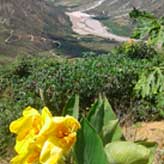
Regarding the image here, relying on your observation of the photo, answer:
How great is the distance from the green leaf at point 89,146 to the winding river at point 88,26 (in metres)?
146

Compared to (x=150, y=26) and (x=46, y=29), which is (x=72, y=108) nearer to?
(x=150, y=26)

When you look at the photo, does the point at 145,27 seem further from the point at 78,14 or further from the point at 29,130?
the point at 78,14

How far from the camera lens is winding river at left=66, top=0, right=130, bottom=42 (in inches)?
6138

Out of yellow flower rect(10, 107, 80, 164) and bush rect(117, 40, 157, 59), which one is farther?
bush rect(117, 40, 157, 59)

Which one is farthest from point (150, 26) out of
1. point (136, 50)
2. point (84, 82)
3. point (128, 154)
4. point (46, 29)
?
point (46, 29)

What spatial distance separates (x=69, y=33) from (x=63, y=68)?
501 ft

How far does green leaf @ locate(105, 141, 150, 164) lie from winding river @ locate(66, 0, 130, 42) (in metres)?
146

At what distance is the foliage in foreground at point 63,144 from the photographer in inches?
47.9

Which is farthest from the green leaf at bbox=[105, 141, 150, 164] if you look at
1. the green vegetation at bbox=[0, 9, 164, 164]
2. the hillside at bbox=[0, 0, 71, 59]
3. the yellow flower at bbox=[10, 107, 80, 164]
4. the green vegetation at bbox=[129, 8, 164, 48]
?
the hillside at bbox=[0, 0, 71, 59]

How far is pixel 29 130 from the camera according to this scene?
1268 millimetres

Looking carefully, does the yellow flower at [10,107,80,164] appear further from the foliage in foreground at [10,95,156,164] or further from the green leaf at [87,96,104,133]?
the green leaf at [87,96,104,133]

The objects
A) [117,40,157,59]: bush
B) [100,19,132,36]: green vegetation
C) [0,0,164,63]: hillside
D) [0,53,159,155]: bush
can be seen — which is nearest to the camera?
[0,53,159,155]: bush

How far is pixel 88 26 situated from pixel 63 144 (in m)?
171

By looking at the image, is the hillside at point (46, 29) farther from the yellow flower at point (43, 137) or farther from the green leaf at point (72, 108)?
the yellow flower at point (43, 137)
